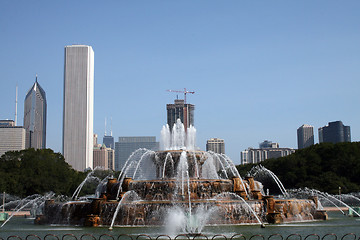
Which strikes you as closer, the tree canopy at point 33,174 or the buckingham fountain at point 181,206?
the buckingham fountain at point 181,206

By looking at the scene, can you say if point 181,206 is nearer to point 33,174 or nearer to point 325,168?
point 33,174

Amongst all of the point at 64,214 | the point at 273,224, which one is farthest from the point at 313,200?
the point at 64,214

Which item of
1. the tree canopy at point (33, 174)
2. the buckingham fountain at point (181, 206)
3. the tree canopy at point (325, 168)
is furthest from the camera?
the tree canopy at point (325, 168)

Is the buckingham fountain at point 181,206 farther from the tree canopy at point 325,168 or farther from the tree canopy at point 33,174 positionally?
the tree canopy at point 33,174

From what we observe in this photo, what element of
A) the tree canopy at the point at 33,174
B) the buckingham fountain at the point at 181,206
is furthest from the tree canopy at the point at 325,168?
the buckingham fountain at the point at 181,206

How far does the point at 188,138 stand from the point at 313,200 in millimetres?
19396

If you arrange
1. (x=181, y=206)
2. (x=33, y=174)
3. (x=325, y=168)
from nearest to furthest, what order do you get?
(x=181, y=206)
(x=33, y=174)
(x=325, y=168)

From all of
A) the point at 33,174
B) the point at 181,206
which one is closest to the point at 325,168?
the point at 33,174

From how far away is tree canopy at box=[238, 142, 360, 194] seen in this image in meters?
72.8

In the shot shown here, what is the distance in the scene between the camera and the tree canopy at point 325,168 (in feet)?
239

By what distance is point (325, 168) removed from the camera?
3098 inches

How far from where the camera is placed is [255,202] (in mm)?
28000

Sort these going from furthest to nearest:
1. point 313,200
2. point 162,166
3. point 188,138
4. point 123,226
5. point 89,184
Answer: point 89,184 < point 188,138 < point 162,166 < point 313,200 < point 123,226

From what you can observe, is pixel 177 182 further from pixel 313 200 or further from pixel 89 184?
pixel 89 184
